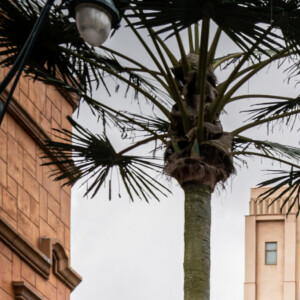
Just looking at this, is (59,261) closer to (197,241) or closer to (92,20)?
(197,241)

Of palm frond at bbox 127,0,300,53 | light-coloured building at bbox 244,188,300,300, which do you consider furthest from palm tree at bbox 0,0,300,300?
light-coloured building at bbox 244,188,300,300

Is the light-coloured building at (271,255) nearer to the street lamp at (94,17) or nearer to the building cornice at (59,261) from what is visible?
the building cornice at (59,261)

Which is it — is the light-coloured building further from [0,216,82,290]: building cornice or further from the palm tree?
the palm tree

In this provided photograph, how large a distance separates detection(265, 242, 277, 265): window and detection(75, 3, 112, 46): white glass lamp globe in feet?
145

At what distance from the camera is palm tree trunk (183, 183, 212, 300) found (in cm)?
1234

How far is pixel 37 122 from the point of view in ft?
68.4

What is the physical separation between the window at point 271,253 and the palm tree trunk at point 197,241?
41.5 metres

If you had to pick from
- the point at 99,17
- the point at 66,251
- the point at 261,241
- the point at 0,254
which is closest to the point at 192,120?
the point at 99,17

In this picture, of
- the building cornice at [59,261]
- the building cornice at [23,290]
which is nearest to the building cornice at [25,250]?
the building cornice at [59,261]

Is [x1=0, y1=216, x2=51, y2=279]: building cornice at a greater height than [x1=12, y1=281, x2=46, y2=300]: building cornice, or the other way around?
[x1=0, y1=216, x2=51, y2=279]: building cornice

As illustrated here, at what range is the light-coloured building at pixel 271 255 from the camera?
5350 centimetres

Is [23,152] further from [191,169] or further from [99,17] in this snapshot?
[99,17]

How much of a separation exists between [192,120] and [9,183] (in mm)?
6886

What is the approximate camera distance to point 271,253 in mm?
54094
